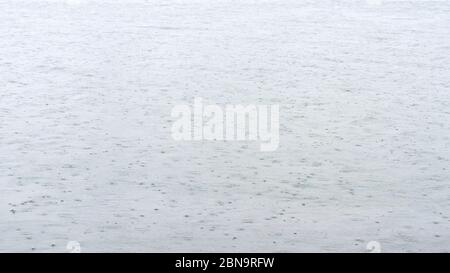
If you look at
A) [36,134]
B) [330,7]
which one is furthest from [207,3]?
[36,134]

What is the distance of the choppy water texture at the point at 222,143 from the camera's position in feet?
33.7

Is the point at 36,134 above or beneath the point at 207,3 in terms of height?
beneath

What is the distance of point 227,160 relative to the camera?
13875 millimetres

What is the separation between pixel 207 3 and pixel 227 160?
2174 centimetres

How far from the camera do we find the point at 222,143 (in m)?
15.1

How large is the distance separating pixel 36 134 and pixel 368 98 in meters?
10.5

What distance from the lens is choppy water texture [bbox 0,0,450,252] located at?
10.3m

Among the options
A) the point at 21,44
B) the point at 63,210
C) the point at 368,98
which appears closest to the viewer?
the point at 63,210

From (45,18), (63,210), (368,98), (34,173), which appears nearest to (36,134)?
(34,173)

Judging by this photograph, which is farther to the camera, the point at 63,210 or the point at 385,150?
the point at 385,150
